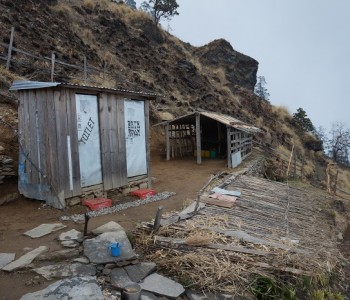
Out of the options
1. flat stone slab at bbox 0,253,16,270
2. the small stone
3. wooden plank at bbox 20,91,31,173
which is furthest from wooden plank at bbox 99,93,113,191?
the small stone

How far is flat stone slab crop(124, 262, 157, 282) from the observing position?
4.28 meters

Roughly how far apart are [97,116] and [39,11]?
1591 centimetres

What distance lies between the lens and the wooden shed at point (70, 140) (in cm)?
698

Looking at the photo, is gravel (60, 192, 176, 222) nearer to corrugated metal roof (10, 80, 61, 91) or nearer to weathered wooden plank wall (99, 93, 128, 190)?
weathered wooden plank wall (99, 93, 128, 190)

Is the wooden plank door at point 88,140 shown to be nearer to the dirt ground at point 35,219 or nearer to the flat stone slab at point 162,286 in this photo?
the dirt ground at point 35,219

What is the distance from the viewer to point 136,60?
81.6 ft

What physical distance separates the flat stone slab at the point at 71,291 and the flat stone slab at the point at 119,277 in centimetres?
26

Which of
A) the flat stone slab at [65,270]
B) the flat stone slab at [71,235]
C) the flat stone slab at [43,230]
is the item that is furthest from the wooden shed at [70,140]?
the flat stone slab at [65,270]

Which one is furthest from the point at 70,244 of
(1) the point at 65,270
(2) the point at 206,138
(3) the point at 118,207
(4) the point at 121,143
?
(2) the point at 206,138

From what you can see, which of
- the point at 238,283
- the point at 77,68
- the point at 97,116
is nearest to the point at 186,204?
the point at 97,116

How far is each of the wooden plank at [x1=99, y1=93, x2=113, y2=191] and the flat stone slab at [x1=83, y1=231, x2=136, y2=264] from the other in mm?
2993

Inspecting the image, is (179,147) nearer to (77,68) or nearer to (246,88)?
(77,68)

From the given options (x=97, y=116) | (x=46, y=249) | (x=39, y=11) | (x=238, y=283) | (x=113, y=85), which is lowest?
(x=238, y=283)

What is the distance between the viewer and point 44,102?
23.1 ft
